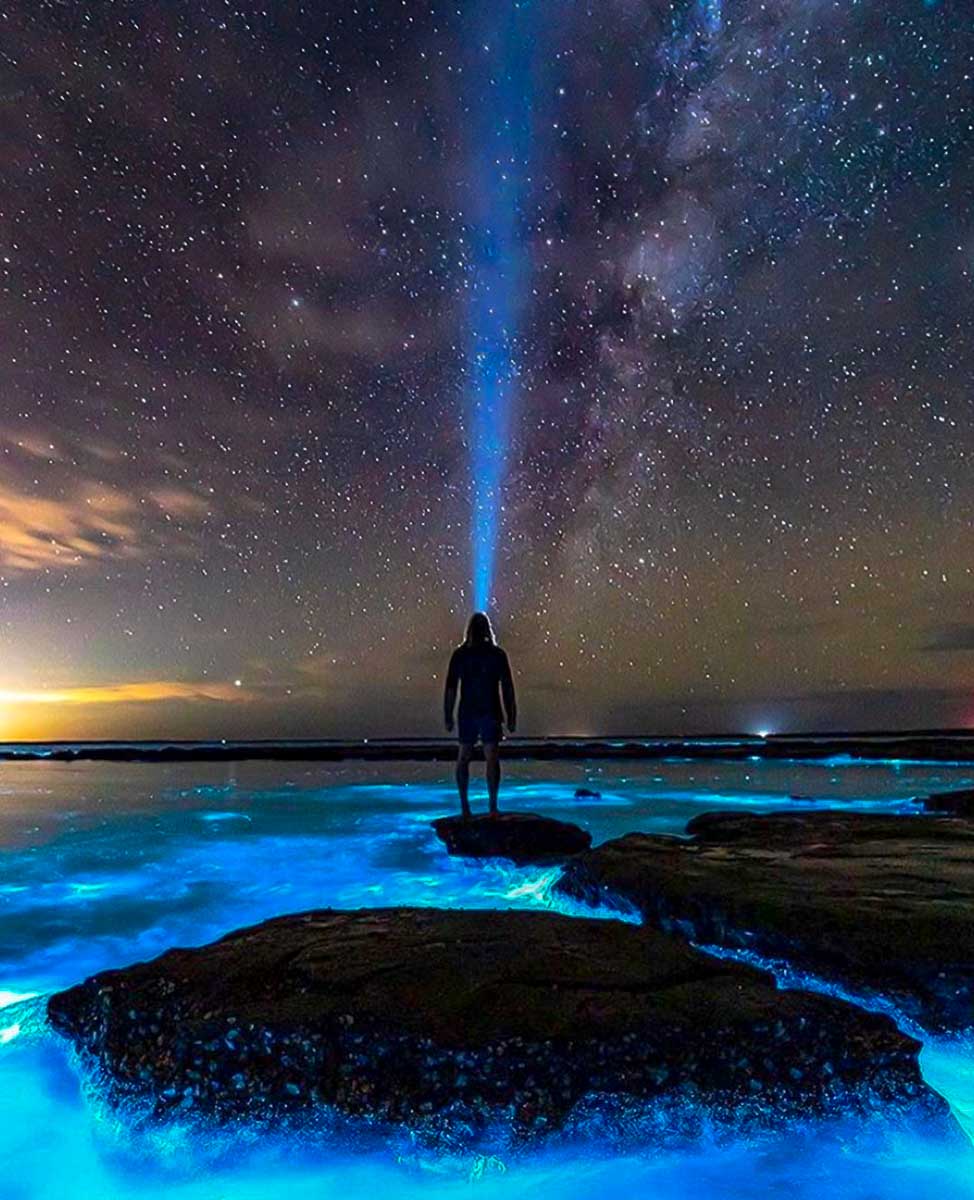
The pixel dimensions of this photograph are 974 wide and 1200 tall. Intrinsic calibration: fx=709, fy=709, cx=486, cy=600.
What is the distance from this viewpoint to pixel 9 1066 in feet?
10.2

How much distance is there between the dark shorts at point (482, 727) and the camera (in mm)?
8555

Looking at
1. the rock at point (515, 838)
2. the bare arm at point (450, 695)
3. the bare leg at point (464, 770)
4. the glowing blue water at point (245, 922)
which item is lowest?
the glowing blue water at point (245, 922)

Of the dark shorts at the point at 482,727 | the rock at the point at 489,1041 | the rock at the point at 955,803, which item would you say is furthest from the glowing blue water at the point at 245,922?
the rock at the point at 955,803

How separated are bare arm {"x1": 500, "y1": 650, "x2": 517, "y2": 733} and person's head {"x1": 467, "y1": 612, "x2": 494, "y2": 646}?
0.28 m

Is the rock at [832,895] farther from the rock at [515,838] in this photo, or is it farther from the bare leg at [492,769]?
the bare leg at [492,769]

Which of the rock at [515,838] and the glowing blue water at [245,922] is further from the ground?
the rock at [515,838]

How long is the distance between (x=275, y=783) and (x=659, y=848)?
19954mm

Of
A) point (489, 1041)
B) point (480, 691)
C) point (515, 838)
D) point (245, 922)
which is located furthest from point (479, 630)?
point (489, 1041)

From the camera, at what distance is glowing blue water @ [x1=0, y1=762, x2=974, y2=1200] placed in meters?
2.18

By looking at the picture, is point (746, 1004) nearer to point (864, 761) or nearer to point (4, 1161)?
point (4, 1161)

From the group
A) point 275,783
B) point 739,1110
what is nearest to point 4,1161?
point 739,1110

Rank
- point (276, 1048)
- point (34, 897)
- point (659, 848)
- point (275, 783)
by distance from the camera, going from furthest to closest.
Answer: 1. point (275, 783)
2. point (34, 897)
3. point (659, 848)
4. point (276, 1048)

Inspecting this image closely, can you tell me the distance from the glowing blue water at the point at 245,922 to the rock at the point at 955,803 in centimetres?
334

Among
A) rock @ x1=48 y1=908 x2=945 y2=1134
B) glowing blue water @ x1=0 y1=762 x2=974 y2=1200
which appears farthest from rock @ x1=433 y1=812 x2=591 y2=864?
rock @ x1=48 y1=908 x2=945 y2=1134
